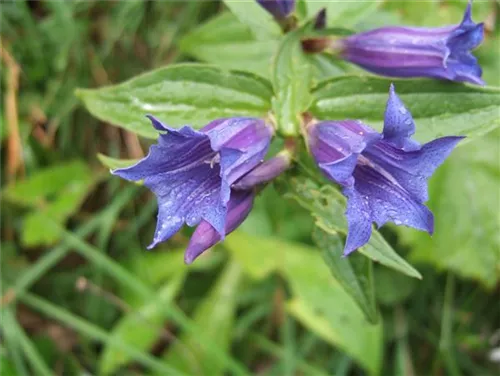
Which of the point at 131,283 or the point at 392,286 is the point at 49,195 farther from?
the point at 392,286

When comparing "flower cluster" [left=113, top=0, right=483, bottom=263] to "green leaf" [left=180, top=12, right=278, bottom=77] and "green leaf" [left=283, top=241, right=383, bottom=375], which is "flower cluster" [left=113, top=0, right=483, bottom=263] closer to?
"green leaf" [left=180, top=12, right=278, bottom=77]

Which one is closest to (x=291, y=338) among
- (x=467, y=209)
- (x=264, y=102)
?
(x=467, y=209)

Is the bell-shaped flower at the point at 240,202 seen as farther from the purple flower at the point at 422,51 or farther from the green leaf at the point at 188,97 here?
the purple flower at the point at 422,51

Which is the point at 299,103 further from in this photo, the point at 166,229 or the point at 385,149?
the point at 166,229

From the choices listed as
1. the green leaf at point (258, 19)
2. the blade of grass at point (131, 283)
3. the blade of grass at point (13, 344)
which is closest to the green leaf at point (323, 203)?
the green leaf at point (258, 19)

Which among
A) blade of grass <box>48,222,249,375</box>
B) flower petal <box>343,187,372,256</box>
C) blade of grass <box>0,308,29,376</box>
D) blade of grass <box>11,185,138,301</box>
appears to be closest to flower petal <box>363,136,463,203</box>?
flower petal <box>343,187,372,256</box>

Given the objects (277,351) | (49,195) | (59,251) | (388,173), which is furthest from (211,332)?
(388,173)
